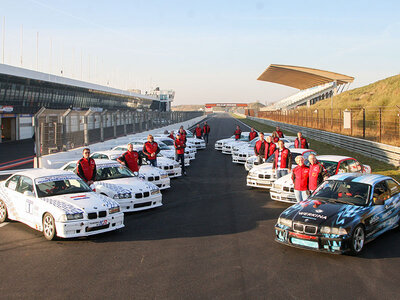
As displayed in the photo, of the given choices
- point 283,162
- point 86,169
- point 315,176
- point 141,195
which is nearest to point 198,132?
point 283,162

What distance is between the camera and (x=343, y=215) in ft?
24.2

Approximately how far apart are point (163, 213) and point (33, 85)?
140 ft

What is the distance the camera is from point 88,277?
6191 mm

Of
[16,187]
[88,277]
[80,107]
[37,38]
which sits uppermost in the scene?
[37,38]

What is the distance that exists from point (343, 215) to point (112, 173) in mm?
6030

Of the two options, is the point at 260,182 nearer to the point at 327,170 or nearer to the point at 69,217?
the point at 327,170

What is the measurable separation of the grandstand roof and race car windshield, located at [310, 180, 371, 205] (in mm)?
77078

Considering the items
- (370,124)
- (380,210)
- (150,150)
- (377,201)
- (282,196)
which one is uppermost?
(370,124)

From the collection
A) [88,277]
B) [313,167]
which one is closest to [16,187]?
[88,277]

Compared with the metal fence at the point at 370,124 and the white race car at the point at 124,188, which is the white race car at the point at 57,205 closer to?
the white race car at the point at 124,188

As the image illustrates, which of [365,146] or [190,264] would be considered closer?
[190,264]

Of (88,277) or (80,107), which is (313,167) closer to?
(88,277)

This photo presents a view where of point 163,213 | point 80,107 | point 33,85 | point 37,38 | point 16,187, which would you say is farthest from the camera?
point 80,107

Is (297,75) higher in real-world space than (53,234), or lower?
higher
